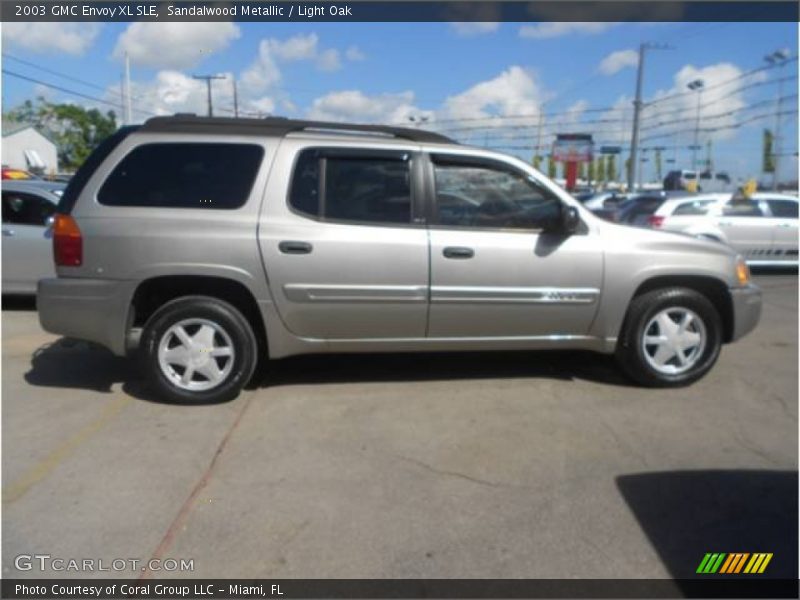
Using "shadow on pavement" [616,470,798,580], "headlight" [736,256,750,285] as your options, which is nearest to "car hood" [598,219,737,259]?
"headlight" [736,256,750,285]

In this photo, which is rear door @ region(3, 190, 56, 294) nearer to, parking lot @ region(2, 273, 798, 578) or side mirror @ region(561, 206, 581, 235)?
parking lot @ region(2, 273, 798, 578)

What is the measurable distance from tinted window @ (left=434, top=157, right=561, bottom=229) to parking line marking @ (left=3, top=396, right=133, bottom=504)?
2549 millimetres

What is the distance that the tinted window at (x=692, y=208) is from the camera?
12773 millimetres

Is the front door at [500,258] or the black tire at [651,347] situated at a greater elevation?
the front door at [500,258]

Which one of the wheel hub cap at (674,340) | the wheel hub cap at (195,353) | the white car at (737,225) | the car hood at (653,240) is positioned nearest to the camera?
the wheel hub cap at (195,353)

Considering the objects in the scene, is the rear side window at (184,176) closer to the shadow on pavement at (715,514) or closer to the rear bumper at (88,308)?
the rear bumper at (88,308)

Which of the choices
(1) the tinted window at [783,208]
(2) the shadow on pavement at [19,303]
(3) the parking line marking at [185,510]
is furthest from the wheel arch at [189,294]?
(1) the tinted window at [783,208]

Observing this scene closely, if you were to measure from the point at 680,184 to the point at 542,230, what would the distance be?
57.0m

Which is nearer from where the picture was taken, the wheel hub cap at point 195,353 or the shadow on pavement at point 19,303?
the wheel hub cap at point 195,353

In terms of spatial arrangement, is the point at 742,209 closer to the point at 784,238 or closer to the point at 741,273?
the point at 784,238

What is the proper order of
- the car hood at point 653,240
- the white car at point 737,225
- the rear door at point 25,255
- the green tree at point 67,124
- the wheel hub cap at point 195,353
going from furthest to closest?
the green tree at point 67,124, the white car at point 737,225, the rear door at point 25,255, the car hood at point 653,240, the wheel hub cap at point 195,353

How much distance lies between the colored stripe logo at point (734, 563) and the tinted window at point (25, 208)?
7756 millimetres

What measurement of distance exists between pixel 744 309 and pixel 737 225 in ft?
28.5

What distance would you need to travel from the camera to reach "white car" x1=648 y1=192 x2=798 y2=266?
12633mm
